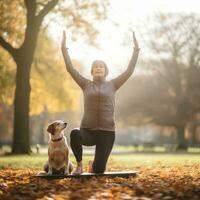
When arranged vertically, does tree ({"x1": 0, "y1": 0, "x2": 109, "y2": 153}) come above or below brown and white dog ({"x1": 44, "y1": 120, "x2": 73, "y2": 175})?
above

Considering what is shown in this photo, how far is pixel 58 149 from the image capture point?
10461 millimetres

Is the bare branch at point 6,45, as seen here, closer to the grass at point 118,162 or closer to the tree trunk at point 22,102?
the tree trunk at point 22,102

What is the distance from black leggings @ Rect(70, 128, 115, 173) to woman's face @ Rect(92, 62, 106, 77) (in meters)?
1.05

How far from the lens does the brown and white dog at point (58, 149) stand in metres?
10.4

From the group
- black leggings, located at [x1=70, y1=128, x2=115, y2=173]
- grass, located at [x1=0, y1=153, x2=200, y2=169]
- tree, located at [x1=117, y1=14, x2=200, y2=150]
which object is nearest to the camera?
black leggings, located at [x1=70, y1=128, x2=115, y2=173]

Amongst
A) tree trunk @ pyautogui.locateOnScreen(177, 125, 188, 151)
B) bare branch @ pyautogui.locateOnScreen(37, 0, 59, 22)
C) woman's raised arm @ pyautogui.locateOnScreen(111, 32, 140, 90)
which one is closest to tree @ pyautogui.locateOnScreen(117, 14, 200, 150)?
tree trunk @ pyautogui.locateOnScreen(177, 125, 188, 151)

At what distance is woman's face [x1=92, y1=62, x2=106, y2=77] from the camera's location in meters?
10.8

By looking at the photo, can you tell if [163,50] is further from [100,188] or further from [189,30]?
[100,188]

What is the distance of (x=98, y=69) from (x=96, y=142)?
134cm

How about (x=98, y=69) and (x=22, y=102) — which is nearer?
(x=98, y=69)

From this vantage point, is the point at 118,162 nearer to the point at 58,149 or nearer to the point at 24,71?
the point at 58,149

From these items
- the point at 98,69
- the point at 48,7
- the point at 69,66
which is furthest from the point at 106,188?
the point at 48,7

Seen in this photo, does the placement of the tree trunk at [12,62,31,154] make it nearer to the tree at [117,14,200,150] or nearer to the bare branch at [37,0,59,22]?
the bare branch at [37,0,59,22]

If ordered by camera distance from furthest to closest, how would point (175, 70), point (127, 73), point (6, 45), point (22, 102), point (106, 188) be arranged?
1. point (175, 70)
2. point (22, 102)
3. point (6, 45)
4. point (127, 73)
5. point (106, 188)
